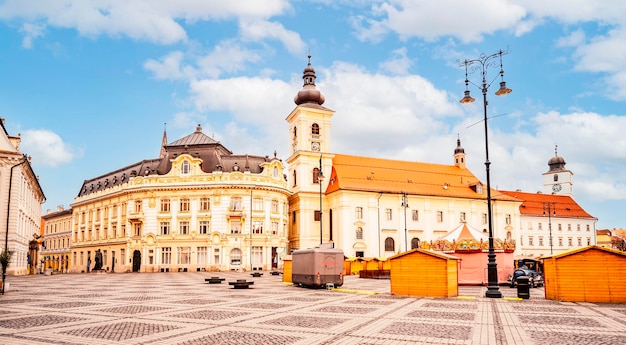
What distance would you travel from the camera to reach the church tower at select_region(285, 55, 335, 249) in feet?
224

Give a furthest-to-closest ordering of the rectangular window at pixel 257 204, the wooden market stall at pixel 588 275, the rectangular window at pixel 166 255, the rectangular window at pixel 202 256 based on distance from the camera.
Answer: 1. the rectangular window at pixel 257 204
2. the rectangular window at pixel 166 255
3. the rectangular window at pixel 202 256
4. the wooden market stall at pixel 588 275

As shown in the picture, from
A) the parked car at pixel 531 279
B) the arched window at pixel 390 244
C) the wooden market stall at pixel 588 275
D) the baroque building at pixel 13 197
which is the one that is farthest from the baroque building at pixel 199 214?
the wooden market stall at pixel 588 275

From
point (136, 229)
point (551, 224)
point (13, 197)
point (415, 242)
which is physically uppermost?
point (13, 197)

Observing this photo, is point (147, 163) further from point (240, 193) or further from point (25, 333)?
point (25, 333)

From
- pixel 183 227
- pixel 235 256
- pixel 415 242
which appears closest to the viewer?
pixel 235 256

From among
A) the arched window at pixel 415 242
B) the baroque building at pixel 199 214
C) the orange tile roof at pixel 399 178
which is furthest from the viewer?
the arched window at pixel 415 242

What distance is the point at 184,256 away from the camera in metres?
60.6

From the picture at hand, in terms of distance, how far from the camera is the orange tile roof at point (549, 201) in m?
92.6

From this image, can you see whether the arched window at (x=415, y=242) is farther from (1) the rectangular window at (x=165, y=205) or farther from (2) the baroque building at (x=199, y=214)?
(1) the rectangular window at (x=165, y=205)

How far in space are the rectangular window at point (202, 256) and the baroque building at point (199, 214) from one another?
0.38 feet

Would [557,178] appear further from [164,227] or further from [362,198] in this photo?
[164,227]

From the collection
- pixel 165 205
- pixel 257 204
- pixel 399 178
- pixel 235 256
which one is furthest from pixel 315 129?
pixel 165 205

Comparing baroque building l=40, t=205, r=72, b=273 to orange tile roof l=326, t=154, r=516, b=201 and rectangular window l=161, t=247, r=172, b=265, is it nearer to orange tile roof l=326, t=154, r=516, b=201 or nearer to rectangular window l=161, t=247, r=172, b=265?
rectangular window l=161, t=247, r=172, b=265

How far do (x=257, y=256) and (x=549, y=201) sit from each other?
204 feet
